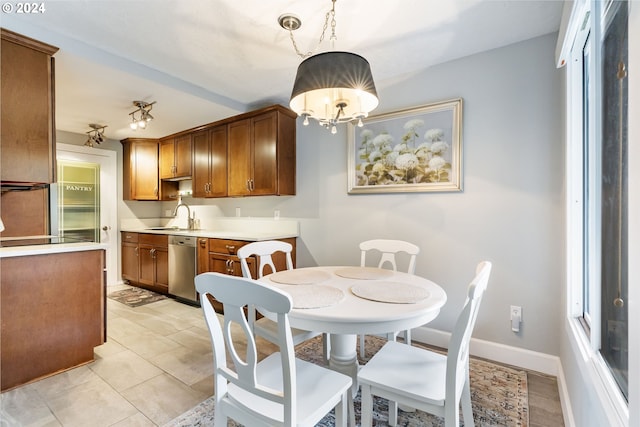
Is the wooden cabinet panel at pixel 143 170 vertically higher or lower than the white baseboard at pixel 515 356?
higher

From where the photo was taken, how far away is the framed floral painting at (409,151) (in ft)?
8.14

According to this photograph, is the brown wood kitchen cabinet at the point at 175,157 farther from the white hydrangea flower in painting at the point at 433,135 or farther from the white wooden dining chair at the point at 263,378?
the white wooden dining chair at the point at 263,378

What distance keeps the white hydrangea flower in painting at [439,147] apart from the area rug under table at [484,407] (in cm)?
171

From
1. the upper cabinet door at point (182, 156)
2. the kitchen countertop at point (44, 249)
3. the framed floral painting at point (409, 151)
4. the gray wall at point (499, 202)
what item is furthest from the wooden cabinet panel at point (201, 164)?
the gray wall at point (499, 202)

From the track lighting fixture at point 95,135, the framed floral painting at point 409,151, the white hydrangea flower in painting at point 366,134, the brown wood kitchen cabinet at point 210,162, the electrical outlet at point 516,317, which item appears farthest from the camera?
the track lighting fixture at point 95,135

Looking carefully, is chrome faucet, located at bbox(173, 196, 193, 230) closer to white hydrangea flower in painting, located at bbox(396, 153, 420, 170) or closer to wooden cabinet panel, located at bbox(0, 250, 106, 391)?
wooden cabinet panel, located at bbox(0, 250, 106, 391)

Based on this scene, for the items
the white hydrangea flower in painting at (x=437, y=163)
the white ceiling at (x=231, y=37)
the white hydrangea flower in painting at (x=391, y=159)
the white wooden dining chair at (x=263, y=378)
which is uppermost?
the white ceiling at (x=231, y=37)

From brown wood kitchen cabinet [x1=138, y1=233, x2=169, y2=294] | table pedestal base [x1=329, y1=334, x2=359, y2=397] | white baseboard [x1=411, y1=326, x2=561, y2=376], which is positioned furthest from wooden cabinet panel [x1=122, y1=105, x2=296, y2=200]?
white baseboard [x1=411, y1=326, x2=561, y2=376]

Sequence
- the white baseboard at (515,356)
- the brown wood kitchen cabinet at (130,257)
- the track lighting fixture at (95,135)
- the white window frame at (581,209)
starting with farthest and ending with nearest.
Result: the brown wood kitchen cabinet at (130,257), the track lighting fixture at (95,135), the white baseboard at (515,356), the white window frame at (581,209)

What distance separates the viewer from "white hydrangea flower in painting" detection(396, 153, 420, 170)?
266 centimetres

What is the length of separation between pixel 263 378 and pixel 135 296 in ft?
11.8

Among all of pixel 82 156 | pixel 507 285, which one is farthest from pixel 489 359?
pixel 82 156

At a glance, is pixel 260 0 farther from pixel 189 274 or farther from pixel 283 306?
pixel 189 274

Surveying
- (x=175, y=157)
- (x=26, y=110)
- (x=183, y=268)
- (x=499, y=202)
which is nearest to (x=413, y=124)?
(x=499, y=202)
